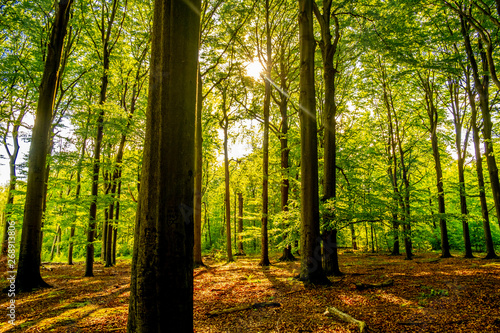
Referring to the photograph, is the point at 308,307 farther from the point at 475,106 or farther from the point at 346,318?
the point at 475,106

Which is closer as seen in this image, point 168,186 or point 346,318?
point 168,186

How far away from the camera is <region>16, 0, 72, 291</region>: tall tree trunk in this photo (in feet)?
24.5

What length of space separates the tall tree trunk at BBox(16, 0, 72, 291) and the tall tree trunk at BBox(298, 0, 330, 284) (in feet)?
25.9

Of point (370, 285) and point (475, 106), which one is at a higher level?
point (475, 106)

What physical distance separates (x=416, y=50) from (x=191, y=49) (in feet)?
49.0

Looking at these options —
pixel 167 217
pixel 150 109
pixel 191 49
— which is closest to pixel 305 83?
pixel 191 49

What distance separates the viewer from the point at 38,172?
25.9 ft

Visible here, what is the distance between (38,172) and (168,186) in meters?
7.96

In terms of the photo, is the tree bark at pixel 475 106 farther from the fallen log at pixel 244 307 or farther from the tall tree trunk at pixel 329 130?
the fallen log at pixel 244 307

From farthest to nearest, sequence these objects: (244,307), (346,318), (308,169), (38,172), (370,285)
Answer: (38,172)
(308,169)
(370,285)
(244,307)
(346,318)

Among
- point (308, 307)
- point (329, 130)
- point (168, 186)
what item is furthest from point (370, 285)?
point (168, 186)

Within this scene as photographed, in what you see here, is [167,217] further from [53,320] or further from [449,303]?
[449,303]

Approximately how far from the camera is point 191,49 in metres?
2.91

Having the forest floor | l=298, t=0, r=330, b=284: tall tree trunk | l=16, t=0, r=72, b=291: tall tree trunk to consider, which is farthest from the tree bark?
l=16, t=0, r=72, b=291: tall tree trunk
